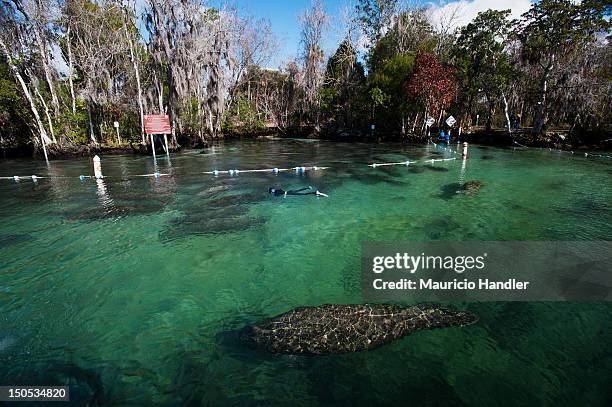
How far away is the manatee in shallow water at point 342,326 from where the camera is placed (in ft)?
14.9

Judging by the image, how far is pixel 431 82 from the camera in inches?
1161

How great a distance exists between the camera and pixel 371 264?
7.39 meters

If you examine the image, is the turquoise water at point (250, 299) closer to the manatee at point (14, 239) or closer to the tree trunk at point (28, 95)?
the manatee at point (14, 239)

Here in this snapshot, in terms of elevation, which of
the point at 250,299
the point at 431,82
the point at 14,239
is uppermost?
the point at 431,82

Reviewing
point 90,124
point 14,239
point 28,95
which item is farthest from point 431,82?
point 28,95

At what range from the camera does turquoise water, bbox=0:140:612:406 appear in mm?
3963

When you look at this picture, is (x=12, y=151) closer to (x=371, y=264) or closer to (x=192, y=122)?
(x=192, y=122)

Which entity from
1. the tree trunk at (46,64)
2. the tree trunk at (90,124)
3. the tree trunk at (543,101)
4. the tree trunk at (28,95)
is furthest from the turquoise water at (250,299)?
the tree trunk at (543,101)

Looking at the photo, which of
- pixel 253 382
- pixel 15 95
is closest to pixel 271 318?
pixel 253 382

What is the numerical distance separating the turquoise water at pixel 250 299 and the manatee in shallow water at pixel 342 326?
0.16 m

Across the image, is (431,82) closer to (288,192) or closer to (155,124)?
(288,192)

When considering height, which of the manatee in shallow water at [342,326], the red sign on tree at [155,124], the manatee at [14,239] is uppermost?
the red sign on tree at [155,124]

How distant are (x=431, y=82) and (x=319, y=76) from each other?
15.2 meters

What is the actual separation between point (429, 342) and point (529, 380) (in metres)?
1.19
